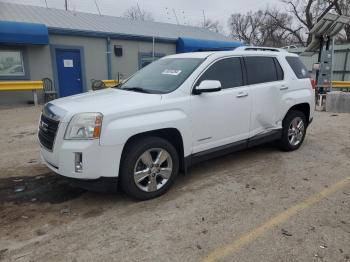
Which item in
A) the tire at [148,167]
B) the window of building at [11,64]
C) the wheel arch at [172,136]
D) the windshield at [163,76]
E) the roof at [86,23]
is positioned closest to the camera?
the tire at [148,167]

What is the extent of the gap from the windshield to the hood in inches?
10.3

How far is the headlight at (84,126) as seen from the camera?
11.3 ft

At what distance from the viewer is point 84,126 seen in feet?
11.4

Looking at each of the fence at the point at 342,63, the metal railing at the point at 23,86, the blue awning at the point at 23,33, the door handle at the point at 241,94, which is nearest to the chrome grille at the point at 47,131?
the door handle at the point at 241,94

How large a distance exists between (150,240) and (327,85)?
12.1 meters

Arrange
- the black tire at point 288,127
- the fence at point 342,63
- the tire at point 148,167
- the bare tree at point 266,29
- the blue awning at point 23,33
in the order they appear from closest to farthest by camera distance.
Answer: the tire at point 148,167 → the black tire at point 288,127 → the blue awning at point 23,33 → the fence at point 342,63 → the bare tree at point 266,29

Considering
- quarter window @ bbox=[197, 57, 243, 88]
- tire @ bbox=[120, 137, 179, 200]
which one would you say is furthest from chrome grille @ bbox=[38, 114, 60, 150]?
quarter window @ bbox=[197, 57, 243, 88]

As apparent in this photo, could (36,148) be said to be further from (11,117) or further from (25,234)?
(11,117)

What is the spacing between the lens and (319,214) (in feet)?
11.6

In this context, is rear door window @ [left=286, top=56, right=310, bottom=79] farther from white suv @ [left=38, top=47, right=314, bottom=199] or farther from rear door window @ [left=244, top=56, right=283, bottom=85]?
rear door window @ [left=244, top=56, right=283, bottom=85]

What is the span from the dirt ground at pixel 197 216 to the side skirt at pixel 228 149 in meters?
0.35

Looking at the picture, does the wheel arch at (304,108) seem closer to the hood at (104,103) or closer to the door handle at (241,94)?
the door handle at (241,94)

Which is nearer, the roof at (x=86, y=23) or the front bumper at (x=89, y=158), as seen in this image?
the front bumper at (x=89, y=158)

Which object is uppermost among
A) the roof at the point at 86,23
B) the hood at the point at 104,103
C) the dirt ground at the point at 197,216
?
the roof at the point at 86,23
